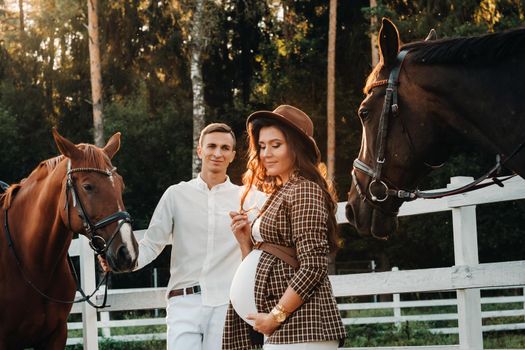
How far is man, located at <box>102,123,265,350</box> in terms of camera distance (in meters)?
4.52

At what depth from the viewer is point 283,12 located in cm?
2227

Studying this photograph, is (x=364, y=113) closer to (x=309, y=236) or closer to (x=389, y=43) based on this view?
(x=389, y=43)

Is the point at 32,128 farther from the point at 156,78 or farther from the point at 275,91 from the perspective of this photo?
the point at 275,91

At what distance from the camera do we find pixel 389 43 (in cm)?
348

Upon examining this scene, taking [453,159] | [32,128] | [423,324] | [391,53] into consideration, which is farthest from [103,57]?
[391,53]

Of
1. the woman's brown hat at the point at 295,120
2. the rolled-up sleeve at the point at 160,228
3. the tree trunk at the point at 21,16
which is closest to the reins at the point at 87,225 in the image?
the rolled-up sleeve at the point at 160,228

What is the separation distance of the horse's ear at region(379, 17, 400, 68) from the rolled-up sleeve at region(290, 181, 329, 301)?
640mm

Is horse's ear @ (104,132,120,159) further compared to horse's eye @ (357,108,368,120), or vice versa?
horse's ear @ (104,132,120,159)

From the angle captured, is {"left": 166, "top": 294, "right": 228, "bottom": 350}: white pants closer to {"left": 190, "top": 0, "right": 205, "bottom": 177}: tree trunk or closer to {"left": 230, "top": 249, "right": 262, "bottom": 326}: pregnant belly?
{"left": 230, "top": 249, "right": 262, "bottom": 326}: pregnant belly

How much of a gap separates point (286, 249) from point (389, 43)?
0.98 metres

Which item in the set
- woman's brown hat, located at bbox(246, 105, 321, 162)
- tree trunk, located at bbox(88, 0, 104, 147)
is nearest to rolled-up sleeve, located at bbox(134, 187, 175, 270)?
woman's brown hat, located at bbox(246, 105, 321, 162)

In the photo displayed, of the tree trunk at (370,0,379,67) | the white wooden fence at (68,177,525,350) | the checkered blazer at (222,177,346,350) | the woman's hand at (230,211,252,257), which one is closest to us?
the checkered blazer at (222,177,346,350)

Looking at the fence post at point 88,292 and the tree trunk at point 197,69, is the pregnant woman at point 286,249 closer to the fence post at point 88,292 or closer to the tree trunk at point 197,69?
the fence post at point 88,292

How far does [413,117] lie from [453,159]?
17396mm
